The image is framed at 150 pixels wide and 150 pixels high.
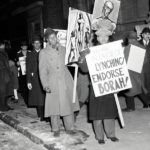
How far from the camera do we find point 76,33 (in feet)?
22.8

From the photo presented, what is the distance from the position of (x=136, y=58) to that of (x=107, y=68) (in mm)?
1890

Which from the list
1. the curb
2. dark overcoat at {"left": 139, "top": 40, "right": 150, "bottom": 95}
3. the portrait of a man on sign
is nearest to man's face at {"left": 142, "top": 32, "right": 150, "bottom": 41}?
dark overcoat at {"left": 139, "top": 40, "right": 150, "bottom": 95}

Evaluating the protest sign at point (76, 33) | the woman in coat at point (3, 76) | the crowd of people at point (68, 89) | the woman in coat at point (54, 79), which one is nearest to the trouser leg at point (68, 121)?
the crowd of people at point (68, 89)

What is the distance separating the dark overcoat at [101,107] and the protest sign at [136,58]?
2.00 metres

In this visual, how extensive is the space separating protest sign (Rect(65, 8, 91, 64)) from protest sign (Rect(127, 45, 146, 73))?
1.23 metres

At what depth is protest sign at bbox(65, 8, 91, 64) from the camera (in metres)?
6.81

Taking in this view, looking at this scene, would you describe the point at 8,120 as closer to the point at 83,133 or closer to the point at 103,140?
the point at 83,133

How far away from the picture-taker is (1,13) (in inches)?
1027

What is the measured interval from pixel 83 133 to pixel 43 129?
3.60 ft

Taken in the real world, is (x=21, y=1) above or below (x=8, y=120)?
above

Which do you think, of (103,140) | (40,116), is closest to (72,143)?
(103,140)

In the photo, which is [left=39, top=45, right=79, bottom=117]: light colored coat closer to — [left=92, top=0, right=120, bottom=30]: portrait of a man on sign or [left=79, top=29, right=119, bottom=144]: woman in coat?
[left=79, top=29, right=119, bottom=144]: woman in coat

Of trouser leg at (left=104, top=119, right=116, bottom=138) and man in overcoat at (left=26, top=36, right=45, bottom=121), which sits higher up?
man in overcoat at (left=26, top=36, right=45, bottom=121)

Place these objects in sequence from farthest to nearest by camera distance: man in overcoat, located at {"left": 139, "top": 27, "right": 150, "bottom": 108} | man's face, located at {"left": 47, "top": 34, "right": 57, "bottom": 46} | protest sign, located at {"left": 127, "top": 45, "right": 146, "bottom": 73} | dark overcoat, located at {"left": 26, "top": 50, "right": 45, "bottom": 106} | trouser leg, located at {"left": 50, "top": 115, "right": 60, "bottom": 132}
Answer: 1. man in overcoat, located at {"left": 139, "top": 27, "right": 150, "bottom": 108}
2. dark overcoat, located at {"left": 26, "top": 50, "right": 45, "bottom": 106}
3. protest sign, located at {"left": 127, "top": 45, "right": 146, "bottom": 73}
4. trouser leg, located at {"left": 50, "top": 115, "right": 60, "bottom": 132}
5. man's face, located at {"left": 47, "top": 34, "right": 57, "bottom": 46}
